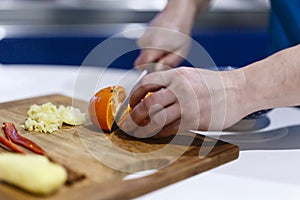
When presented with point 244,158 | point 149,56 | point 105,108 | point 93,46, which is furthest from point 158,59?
point 93,46

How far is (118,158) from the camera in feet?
2.97

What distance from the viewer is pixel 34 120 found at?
1.09 metres

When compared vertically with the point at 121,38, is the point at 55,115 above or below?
below

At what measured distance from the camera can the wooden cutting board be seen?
2.48 ft

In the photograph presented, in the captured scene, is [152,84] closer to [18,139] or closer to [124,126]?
[124,126]

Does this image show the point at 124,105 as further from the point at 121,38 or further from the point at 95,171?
the point at 121,38

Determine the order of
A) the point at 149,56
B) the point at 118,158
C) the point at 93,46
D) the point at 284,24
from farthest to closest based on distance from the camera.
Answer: the point at 93,46
the point at 284,24
the point at 149,56
the point at 118,158

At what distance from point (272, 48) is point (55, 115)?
871mm

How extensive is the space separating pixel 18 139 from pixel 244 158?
1.53ft

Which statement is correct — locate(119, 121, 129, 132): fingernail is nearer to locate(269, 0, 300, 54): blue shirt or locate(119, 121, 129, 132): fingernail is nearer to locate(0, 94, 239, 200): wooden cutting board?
locate(0, 94, 239, 200): wooden cutting board

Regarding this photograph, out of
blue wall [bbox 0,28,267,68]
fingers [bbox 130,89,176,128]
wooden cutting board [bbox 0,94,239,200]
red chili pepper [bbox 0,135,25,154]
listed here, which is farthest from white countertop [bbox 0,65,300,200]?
blue wall [bbox 0,28,267,68]

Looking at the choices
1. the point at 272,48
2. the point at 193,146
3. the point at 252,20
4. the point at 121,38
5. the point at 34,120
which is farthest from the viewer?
the point at 252,20

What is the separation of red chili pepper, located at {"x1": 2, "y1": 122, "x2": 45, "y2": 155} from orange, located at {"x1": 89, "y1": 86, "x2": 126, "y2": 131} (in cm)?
17

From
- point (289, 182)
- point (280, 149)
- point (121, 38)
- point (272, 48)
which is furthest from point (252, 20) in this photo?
point (289, 182)
